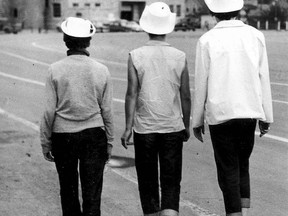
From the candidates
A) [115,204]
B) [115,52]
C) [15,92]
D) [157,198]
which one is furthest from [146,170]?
[115,52]

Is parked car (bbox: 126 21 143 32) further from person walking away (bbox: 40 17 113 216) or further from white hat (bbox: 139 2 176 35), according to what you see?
person walking away (bbox: 40 17 113 216)

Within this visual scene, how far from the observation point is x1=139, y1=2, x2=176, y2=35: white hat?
5320 mm

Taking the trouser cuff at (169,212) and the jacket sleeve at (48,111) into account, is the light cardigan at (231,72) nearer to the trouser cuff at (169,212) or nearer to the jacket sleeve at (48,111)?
the trouser cuff at (169,212)

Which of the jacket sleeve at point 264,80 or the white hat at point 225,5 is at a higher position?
the white hat at point 225,5

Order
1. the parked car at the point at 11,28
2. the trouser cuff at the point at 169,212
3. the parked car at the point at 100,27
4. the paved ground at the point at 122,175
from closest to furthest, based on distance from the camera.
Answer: the trouser cuff at the point at 169,212
the paved ground at the point at 122,175
the parked car at the point at 11,28
the parked car at the point at 100,27

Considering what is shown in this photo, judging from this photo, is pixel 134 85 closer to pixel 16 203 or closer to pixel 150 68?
pixel 150 68

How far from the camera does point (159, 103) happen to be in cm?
529

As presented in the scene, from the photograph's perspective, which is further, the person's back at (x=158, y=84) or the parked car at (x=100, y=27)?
the parked car at (x=100, y=27)

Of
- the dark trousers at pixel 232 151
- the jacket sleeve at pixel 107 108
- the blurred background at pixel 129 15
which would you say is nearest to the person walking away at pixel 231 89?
the dark trousers at pixel 232 151

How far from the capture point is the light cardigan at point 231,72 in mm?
5102

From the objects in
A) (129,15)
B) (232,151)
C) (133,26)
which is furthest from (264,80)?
(129,15)

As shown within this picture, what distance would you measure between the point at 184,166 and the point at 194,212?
2.04m

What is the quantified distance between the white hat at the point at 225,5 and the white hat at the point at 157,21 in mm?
377

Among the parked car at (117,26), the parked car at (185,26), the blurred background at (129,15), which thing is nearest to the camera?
the blurred background at (129,15)
